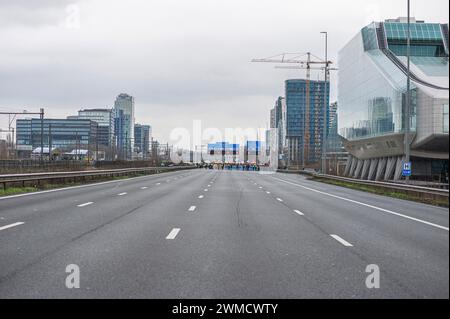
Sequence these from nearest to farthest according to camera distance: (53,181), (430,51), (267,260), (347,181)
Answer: (267,260)
(53,181)
(347,181)
(430,51)

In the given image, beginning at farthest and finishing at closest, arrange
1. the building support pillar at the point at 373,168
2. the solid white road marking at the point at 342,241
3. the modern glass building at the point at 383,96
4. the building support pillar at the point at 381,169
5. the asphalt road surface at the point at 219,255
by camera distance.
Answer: the building support pillar at the point at 373,168
the building support pillar at the point at 381,169
the modern glass building at the point at 383,96
the solid white road marking at the point at 342,241
the asphalt road surface at the point at 219,255

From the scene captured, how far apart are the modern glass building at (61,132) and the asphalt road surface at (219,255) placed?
490 ft

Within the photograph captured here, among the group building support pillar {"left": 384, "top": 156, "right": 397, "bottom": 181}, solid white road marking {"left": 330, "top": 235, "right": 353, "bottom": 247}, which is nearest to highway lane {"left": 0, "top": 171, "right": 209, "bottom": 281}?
solid white road marking {"left": 330, "top": 235, "right": 353, "bottom": 247}

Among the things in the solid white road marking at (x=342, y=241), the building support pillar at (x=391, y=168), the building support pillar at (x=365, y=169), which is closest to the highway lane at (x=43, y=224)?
the solid white road marking at (x=342, y=241)

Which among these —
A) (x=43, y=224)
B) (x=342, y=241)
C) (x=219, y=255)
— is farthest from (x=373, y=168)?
(x=219, y=255)

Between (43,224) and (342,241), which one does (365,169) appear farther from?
(342,241)

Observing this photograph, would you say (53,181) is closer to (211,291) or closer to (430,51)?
(211,291)

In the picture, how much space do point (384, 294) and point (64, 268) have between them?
4717 millimetres

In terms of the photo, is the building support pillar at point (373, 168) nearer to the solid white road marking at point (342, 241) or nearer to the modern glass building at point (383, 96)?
the modern glass building at point (383, 96)

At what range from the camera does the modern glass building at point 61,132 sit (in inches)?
6747

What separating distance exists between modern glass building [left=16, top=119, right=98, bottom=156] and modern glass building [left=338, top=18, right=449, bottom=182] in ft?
272

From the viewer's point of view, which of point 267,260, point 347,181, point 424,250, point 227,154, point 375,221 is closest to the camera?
point 267,260

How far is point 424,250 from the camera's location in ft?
34.8
